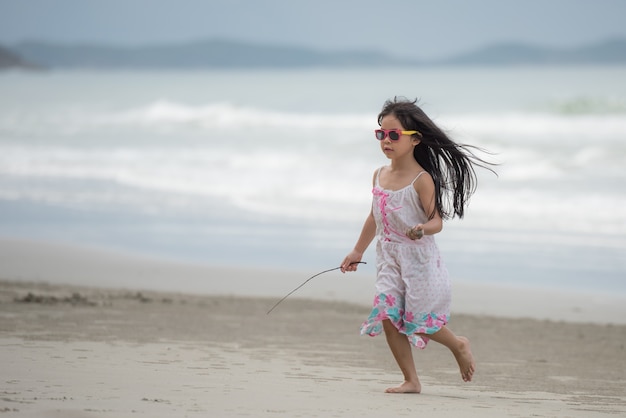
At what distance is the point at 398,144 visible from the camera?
4883 millimetres

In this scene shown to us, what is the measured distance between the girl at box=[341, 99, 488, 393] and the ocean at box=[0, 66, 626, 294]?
234 mm

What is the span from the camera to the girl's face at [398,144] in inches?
192

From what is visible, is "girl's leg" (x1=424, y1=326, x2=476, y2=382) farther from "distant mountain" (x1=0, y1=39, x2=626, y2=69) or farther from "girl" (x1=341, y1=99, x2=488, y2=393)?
"distant mountain" (x1=0, y1=39, x2=626, y2=69)

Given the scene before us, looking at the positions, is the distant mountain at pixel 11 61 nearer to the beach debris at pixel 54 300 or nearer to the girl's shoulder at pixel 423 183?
the beach debris at pixel 54 300

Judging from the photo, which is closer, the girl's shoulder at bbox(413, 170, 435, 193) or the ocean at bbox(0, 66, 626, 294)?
the girl's shoulder at bbox(413, 170, 435, 193)

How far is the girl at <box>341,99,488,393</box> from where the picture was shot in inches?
187

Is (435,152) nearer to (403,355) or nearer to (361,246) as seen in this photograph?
(361,246)

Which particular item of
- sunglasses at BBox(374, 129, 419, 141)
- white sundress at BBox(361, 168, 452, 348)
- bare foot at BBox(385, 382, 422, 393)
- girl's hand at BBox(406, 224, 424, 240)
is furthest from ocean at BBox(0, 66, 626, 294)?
bare foot at BBox(385, 382, 422, 393)

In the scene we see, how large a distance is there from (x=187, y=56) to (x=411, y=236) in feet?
378

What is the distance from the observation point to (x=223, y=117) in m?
33.8

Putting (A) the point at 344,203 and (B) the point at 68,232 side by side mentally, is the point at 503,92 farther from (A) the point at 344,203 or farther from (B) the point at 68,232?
(B) the point at 68,232

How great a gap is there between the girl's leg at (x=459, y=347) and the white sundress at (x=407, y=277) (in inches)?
2.1

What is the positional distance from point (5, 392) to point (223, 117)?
29.9 m

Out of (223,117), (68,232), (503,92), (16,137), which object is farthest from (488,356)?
(503,92)
